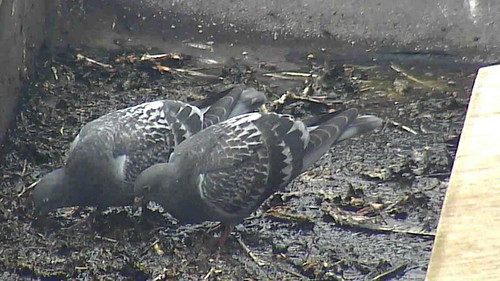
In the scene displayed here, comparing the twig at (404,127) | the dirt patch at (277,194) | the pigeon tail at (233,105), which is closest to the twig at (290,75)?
the dirt patch at (277,194)

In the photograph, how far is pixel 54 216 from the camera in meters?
4.97

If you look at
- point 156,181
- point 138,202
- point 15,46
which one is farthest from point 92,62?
point 156,181

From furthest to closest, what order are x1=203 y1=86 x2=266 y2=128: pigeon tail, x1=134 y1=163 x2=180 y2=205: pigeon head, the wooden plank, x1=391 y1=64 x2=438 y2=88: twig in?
x1=391 y1=64 x2=438 y2=88: twig, x1=203 y1=86 x2=266 y2=128: pigeon tail, x1=134 y1=163 x2=180 y2=205: pigeon head, the wooden plank

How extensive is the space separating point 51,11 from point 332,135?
9.00 ft

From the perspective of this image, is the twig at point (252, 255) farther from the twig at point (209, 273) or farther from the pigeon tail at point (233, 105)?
the pigeon tail at point (233, 105)

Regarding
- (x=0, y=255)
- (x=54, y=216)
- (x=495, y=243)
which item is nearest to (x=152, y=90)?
(x=54, y=216)

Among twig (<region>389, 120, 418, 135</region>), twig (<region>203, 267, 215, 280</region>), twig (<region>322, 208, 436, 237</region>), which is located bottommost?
twig (<region>203, 267, 215, 280</region>)

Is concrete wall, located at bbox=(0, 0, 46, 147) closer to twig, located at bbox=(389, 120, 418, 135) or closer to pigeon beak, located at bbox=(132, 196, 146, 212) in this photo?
pigeon beak, located at bbox=(132, 196, 146, 212)

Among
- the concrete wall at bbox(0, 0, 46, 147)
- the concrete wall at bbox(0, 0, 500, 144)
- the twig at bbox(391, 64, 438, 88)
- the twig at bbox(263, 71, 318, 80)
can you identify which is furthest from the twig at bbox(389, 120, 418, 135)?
the concrete wall at bbox(0, 0, 46, 147)

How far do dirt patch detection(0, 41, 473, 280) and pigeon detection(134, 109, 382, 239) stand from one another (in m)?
0.22

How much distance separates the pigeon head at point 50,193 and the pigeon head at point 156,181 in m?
0.38

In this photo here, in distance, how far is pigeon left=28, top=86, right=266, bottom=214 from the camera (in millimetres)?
4711

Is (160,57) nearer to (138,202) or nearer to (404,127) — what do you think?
(404,127)

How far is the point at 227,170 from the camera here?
15.1 feet
